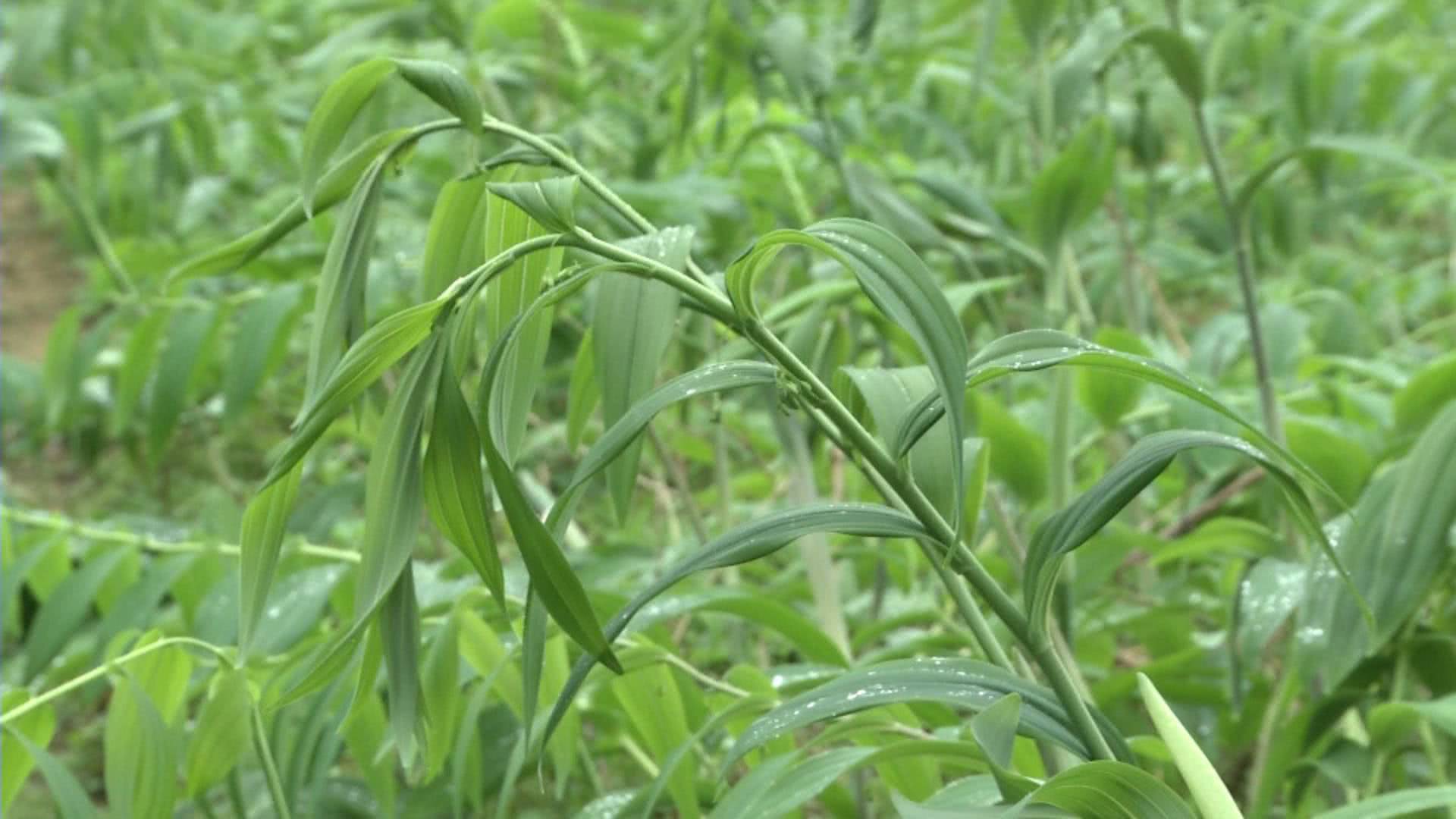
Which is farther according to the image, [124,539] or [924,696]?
[124,539]

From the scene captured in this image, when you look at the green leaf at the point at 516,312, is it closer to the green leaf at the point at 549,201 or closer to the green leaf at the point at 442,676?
the green leaf at the point at 549,201

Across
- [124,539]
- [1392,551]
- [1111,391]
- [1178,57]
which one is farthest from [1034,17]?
[124,539]

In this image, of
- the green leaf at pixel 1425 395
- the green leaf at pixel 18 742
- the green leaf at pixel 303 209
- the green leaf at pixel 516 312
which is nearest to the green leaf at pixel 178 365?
the green leaf at pixel 18 742

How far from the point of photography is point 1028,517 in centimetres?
93

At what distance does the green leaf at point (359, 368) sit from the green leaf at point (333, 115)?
66 mm

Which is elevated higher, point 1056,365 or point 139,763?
point 1056,365

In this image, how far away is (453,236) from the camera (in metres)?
0.44

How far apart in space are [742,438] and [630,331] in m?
0.79

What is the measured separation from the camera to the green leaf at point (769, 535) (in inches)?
14.9

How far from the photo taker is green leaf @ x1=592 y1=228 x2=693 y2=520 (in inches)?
15.7

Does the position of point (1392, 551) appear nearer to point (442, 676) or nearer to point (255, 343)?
point (442, 676)

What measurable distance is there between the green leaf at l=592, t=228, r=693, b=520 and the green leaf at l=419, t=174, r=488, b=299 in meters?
0.05

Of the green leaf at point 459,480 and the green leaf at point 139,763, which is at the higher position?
the green leaf at point 459,480

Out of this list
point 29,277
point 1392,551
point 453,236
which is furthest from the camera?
point 29,277
